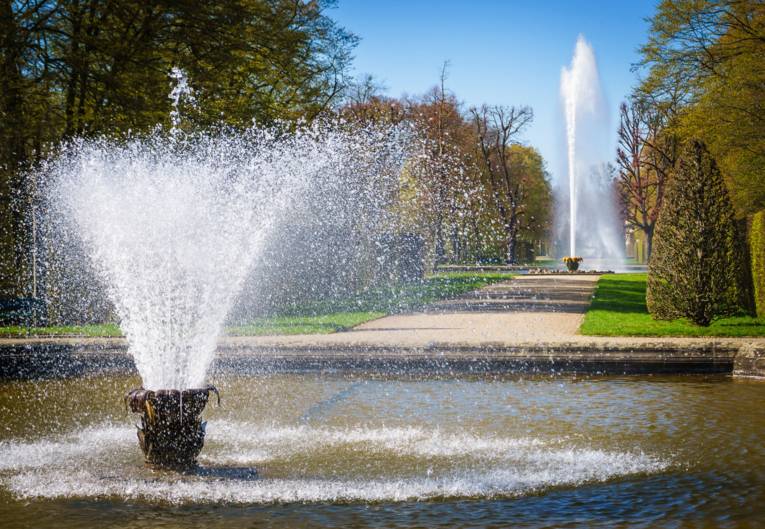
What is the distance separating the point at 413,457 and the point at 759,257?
40.0 feet

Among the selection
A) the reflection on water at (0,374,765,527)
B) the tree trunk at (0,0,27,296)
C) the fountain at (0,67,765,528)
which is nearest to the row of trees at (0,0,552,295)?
the tree trunk at (0,0,27,296)

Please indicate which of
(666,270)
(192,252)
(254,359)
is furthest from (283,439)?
(666,270)

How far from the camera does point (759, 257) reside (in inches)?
683

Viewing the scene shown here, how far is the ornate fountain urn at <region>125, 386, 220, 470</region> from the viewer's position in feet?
22.8

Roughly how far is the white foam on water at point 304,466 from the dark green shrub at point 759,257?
36.1ft

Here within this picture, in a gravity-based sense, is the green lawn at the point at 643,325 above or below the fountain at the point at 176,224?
below

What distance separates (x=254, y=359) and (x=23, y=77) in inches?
446

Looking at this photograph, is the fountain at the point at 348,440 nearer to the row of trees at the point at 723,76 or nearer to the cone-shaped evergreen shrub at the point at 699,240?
the cone-shaped evergreen shrub at the point at 699,240

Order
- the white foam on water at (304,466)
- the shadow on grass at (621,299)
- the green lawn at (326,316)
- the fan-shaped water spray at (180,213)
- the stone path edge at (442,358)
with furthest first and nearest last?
the shadow on grass at (621,299)
the green lawn at (326,316)
the stone path edge at (442,358)
the fan-shaped water spray at (180,213)
the white foam on water at (304,466)

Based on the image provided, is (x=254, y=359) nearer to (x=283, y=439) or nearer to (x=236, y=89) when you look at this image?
(x=283, y=439)

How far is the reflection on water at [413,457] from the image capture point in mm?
5926

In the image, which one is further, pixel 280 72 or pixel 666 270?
pixel 280 72

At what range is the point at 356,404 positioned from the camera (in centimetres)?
1006

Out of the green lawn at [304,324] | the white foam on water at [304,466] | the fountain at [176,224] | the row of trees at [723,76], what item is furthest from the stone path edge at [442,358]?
the row of trees at [723,76]
